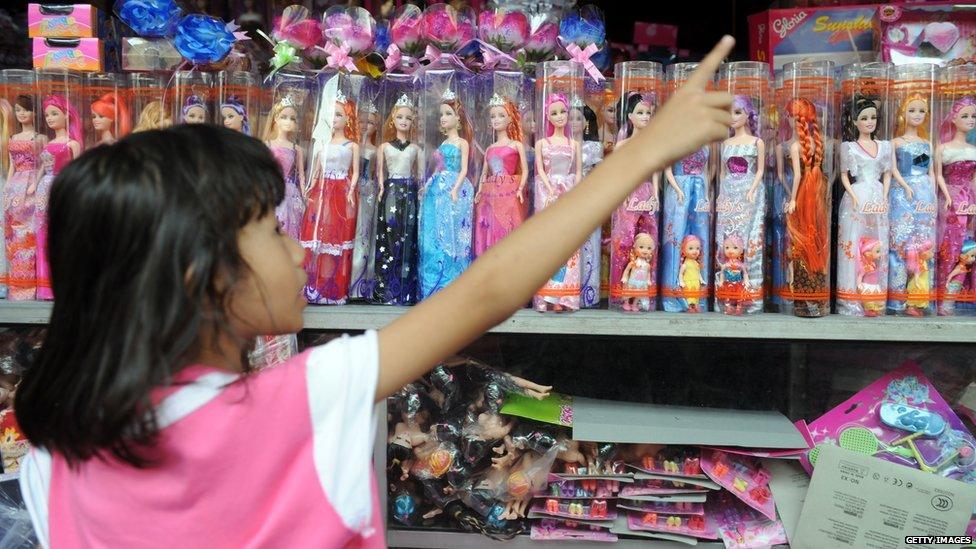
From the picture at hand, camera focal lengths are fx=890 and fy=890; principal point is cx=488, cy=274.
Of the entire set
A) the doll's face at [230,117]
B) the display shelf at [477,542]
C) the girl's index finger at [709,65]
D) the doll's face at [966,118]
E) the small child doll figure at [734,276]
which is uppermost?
the doll's face at [230,117]

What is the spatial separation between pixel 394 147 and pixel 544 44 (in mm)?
373

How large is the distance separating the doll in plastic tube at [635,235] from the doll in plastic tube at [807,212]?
0.84 ft

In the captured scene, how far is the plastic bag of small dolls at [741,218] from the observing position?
1686 millimetres

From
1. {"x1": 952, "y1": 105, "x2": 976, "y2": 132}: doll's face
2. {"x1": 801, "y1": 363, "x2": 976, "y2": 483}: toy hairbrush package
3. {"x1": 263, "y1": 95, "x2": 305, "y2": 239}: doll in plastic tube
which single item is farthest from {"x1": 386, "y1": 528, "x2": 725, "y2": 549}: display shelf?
{"x1": 952, "y1": 105, "x2": 976, "y2": 132}: doll's face

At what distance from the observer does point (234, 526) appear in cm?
92

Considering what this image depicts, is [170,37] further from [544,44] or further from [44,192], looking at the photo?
[544,44]

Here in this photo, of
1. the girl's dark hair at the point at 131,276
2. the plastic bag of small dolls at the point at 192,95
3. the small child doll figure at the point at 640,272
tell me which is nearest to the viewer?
the girl's dark hair at the point at 131,276

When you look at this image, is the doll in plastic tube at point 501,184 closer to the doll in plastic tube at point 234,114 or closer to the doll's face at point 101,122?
the doll in plastic tube at point 234,114

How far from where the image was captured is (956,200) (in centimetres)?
168

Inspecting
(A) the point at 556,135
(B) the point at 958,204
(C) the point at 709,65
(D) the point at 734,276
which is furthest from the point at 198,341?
(B) the point at 958,204

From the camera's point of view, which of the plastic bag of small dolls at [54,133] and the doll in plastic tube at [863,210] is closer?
the doll in plastic tube at [863,210]

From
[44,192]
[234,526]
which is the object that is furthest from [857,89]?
[44,192]

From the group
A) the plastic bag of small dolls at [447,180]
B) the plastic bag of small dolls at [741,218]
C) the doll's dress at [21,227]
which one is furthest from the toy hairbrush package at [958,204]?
the doll's dress at [21,227]

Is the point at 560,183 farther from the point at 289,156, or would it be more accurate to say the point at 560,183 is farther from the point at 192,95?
the point at 192,95
